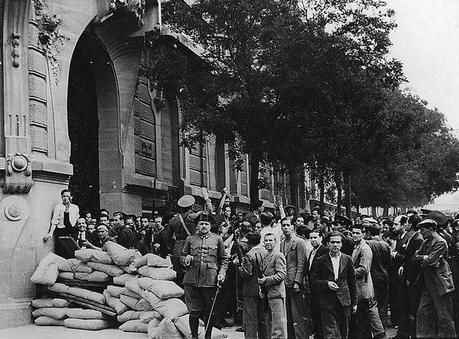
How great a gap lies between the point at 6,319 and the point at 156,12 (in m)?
9.36

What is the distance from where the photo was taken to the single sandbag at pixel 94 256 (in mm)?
13172

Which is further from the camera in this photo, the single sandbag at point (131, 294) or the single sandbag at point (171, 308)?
the single sandbag at point (131, 294)

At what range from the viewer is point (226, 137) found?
20.7 metres

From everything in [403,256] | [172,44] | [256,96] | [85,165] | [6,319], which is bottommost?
[6,319]

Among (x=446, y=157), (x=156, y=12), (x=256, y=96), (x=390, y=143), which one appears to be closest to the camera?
(x=156, y=12)

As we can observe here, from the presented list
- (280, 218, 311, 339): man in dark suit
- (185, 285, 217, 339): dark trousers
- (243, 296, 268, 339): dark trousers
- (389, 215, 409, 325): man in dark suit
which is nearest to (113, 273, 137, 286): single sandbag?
(185, 285, 217, 339): dark trousers

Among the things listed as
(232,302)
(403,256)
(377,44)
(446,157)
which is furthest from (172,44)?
(446,157)

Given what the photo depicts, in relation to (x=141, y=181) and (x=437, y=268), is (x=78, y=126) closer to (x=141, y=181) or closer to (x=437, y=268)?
(x=141, y=181)

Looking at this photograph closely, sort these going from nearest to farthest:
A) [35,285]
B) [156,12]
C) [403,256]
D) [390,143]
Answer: [403,256] → [35,285] → [156,12] → [390,143]

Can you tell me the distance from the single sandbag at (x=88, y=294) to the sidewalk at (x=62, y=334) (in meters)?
0.58

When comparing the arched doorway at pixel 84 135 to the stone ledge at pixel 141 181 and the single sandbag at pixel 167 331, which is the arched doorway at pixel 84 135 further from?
the single sandbag at pixel 167 331

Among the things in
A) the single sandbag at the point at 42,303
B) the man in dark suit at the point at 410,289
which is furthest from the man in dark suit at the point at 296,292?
the single sandbag at the point at 42,303

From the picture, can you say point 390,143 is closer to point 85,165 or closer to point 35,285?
point 85,165

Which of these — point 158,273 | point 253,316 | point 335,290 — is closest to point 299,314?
point 253,316
